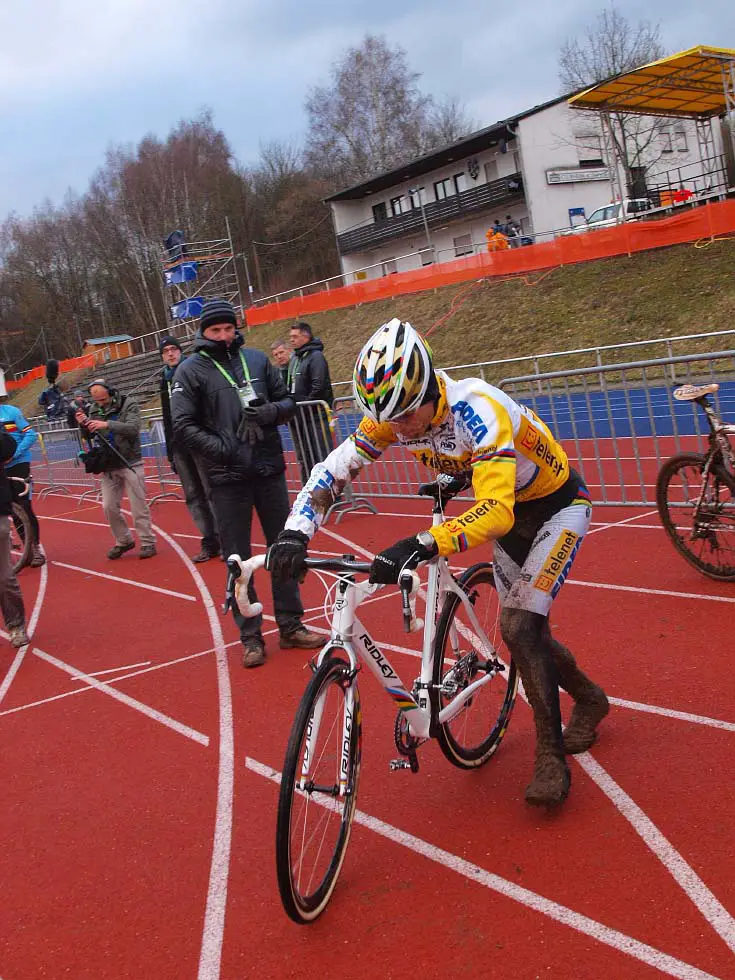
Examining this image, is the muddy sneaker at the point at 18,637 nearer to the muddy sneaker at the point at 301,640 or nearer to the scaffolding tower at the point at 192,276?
the muddy sneaker at the point at 301,640

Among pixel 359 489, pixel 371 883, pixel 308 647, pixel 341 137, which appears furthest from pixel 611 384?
pixel 341 137

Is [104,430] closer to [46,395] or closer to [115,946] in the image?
[115,946]

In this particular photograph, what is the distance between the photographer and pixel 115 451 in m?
10.4

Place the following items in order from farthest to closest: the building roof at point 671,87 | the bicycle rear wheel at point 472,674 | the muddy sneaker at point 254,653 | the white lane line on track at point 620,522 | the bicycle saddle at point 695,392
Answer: the building roof at point 671,87
the white lane line on track at point 620,522
the muddy sneaker at point 254,653
the bicycle saddle at point 695,392
the bicycle rear wheel at point 472,674

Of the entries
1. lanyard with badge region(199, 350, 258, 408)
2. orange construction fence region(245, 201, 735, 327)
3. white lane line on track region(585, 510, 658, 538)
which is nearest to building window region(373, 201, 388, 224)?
orange construction fence region(245, 201, 735, 327)

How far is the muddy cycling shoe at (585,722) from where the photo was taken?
4227 millimetres

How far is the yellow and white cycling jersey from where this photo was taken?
3.24 metres

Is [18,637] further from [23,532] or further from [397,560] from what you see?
[397,560]

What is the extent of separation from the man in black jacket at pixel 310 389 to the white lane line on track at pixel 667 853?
7133mm

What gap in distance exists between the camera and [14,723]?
6.04 meters

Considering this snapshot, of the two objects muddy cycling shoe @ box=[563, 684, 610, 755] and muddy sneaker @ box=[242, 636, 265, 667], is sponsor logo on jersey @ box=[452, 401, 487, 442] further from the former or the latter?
muddy sneaker @ box=[242, 636, 265, 667]

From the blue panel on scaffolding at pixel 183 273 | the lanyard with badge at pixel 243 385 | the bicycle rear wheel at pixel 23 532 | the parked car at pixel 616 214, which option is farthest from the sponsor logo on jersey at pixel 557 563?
the blue panel on scaffolding at pixel 183 273

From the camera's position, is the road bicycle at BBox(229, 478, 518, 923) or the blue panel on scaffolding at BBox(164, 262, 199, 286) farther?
the blue panel on scaffolding at BBox(164, 262, 199, 286)

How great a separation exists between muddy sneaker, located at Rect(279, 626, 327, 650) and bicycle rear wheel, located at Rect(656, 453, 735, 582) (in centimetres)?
268
